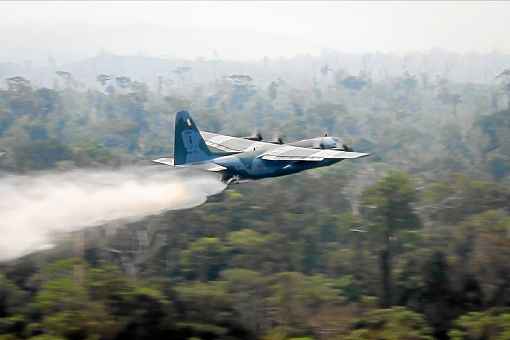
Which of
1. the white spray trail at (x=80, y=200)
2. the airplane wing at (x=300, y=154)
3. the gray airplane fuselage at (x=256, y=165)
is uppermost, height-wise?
the airplane wing at (x=300, y=154)

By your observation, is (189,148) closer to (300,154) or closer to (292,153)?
(292,153)

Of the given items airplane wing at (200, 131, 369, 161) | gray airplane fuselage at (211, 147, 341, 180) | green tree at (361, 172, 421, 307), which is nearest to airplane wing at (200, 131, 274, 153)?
airplane wing at (200, 131, 369, 161)

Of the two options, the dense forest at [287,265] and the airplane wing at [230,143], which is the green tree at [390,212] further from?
the airplane wing at [230,143]

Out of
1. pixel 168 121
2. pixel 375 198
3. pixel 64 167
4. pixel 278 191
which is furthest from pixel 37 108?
pixel 375 198

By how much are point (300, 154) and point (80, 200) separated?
12.3 metres

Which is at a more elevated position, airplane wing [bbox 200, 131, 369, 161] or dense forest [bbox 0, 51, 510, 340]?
airplane wing [bbox 200, 131, 369, 161]

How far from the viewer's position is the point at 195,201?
37.8 m

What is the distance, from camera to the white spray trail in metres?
36.0

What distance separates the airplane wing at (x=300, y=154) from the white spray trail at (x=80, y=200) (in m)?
3.35

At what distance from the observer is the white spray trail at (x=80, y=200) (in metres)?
36.0

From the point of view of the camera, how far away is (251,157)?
37.9 m

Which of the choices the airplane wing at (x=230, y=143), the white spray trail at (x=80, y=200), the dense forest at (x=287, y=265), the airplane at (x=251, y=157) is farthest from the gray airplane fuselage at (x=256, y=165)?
the dense forest at (x=287, y=265)

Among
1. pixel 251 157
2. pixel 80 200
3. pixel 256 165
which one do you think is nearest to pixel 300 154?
pixel 256 165

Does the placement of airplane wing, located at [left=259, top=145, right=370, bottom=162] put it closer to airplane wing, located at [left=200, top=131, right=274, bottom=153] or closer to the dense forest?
airplane wing, located at [left=200, top=131, right=274, bottom=153]
